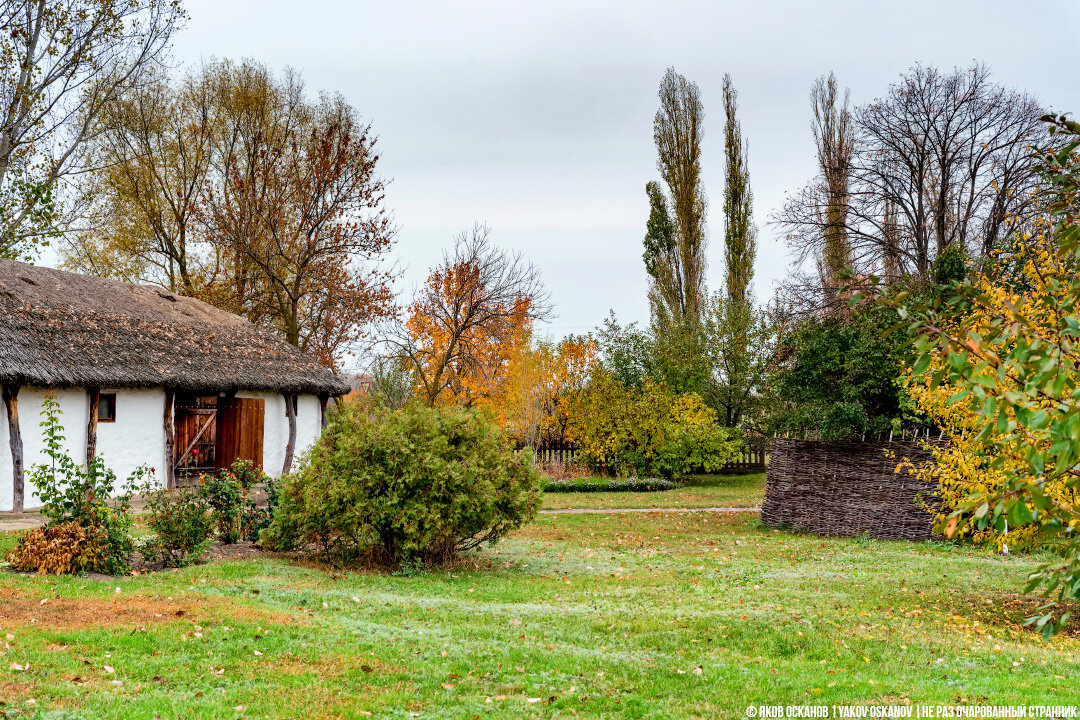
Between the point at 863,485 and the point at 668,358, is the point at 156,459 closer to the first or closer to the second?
the point at 863,485

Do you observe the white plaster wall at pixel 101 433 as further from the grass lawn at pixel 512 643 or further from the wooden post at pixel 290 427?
the grass lawn at pixel 512 643

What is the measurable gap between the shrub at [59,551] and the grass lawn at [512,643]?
16.2 inches

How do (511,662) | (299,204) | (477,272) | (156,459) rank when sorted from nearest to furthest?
(511,662) → (156,459) → (477,272) → (299,204)

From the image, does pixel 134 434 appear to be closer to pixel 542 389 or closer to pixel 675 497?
pixel 675 497

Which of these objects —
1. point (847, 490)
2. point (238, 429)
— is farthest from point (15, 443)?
point (847, 490)

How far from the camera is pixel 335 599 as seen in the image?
8562 mm

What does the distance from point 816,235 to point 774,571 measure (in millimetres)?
15243

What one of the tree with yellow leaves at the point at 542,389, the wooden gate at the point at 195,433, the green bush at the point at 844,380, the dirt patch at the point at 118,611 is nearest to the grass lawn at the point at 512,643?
the dirt patch at the point at 118,611

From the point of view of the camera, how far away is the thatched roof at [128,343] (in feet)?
55.2

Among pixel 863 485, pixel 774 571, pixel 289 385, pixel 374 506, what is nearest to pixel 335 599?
pixel 374 506

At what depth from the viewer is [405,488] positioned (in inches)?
408

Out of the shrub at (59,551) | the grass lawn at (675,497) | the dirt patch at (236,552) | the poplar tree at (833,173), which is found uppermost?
the poplar tree at (833,173)

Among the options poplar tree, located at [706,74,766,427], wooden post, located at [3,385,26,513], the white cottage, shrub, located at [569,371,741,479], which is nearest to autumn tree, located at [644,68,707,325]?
poplar tree, located at [706,74,766,427]

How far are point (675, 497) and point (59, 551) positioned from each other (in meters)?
16.6
